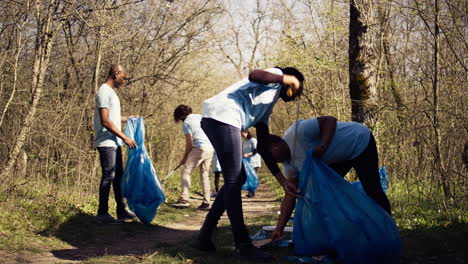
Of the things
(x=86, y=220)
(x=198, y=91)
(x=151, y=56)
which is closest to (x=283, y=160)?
(x=86, y=220)

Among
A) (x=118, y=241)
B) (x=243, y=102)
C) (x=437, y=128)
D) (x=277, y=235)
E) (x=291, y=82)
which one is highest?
(x=291, y=82)

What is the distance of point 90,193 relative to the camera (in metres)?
6.79

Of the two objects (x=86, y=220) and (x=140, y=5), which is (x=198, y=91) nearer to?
(x=140, y=5)

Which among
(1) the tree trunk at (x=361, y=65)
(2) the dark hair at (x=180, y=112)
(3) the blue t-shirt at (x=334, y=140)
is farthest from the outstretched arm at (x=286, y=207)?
(2) the dark hair at (x=180, y=112)

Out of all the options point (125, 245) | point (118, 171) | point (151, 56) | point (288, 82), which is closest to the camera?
point (288, 82)

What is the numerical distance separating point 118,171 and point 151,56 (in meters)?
4.87

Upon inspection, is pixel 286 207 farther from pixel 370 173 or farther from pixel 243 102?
pixel 243 102

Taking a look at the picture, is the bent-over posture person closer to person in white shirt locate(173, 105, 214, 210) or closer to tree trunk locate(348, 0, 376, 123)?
tree trunk locate(348, 0, 376, 123)

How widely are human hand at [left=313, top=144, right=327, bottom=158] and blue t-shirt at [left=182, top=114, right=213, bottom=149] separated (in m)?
4.03

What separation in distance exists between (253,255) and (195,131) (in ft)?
13.3

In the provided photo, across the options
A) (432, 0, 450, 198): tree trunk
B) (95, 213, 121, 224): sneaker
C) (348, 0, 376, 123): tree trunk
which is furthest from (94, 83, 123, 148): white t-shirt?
(432, 0, 450, 198): tree trunk

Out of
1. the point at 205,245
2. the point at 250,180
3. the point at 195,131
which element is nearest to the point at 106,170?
the point at 205,245

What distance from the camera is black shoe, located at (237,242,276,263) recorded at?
11.4ft

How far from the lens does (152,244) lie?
4754 millimetres
